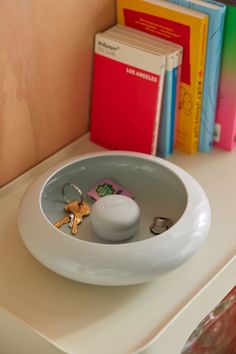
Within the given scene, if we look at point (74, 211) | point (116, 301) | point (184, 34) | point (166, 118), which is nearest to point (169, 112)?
point (166, 118)

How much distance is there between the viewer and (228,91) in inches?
41.6

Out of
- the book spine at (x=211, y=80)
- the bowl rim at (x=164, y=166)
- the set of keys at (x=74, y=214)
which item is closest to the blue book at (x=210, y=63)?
the book spine at (x=211, y=80)

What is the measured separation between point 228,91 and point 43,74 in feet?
0.94

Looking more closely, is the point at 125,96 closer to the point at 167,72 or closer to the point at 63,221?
the point at 167,72

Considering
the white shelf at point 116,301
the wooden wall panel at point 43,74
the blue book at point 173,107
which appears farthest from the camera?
the blue book at point 173,107

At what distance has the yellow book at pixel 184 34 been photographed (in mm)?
997

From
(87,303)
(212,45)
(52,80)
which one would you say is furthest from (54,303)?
(212,45)

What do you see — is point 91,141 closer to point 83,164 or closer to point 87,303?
point 83,164

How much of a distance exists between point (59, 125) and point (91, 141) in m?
0.08

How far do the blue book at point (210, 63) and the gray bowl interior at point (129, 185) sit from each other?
154mm

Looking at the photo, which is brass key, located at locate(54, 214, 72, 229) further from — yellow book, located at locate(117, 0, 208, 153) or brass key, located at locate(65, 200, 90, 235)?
yellow book, located at locate(117, 0, 208, 153)

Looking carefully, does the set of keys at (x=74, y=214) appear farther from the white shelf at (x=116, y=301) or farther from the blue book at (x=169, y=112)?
the blue book at (x=169, y=112)

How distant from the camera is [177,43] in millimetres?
1023

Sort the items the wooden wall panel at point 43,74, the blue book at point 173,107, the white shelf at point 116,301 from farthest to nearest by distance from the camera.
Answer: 1. the blue book at point 173,107
2. the wooden wall panel at point 43,74
3. the white shelf at point 116,301
